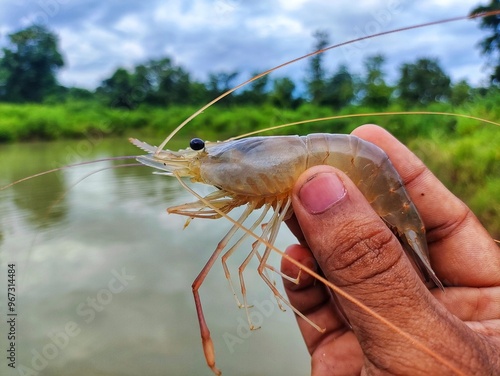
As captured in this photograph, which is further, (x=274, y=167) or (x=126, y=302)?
(x=126, y=302)

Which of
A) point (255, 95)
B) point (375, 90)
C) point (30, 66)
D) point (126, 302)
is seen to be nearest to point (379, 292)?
point (126, 302)

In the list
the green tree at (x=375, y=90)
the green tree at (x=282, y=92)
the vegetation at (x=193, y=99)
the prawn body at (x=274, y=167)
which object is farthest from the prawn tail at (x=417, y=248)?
the green tree at (x=282, y=92)

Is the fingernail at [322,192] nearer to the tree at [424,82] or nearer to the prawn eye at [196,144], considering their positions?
the prawn eye at [196,144]

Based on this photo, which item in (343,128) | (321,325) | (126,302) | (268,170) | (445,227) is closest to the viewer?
(268,170)

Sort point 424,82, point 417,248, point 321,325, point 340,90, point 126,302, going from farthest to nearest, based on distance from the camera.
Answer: point 424,82
point 340,90
point 126,302
point 321,325
point 417,248

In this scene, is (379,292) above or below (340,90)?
below

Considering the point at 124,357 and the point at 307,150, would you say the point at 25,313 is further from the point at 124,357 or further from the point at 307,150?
the point at 307,150

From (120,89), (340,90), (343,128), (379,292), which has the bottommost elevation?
(379,292)

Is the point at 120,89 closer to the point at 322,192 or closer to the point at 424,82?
the point at 424,82
